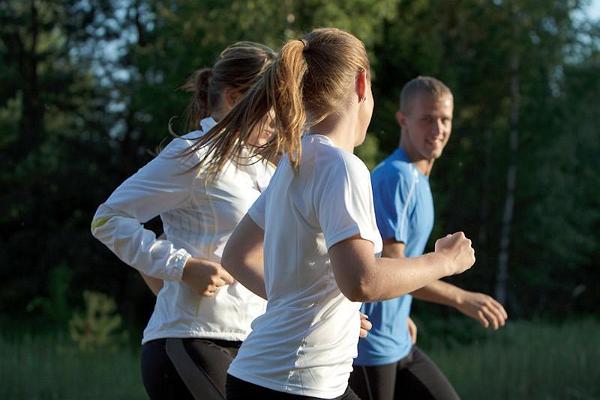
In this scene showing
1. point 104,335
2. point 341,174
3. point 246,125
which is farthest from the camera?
point 104,335

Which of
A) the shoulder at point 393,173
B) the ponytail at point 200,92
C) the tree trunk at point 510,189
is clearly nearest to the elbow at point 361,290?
the ponytail at point 200,92

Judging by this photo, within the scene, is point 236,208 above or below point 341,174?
below

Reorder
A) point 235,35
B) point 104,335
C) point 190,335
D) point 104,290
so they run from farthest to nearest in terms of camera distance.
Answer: point 104,290 < point 235,35 < point 104,335 < point 190,335

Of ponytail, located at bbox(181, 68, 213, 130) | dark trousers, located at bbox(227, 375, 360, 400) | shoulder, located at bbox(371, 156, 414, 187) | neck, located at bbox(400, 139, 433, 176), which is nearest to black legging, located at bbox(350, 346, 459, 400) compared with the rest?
shoulder, located at bbox(371, 156, 414, 187)

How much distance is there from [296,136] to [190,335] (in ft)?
3.54

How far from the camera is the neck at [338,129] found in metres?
2.54

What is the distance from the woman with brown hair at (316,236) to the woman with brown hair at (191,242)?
0.67 meters

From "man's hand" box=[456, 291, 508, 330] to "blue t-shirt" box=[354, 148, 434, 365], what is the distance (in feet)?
1.20

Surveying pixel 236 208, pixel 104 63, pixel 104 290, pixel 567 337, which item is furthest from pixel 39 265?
pixel 236 208

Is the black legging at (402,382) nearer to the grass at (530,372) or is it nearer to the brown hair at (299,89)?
the brown hair at (299,89)

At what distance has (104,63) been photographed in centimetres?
2408

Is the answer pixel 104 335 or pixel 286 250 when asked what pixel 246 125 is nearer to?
pixel 286 250

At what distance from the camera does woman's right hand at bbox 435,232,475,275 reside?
2.46m

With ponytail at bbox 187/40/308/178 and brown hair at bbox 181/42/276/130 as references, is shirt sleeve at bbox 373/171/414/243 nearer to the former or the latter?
brown hair at bbox 181/42/276/130
